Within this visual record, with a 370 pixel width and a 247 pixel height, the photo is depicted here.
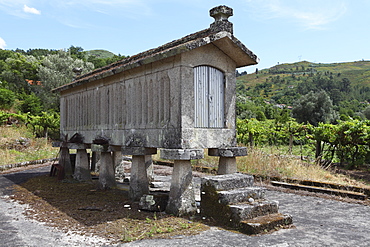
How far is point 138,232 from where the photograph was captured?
509 centimetres

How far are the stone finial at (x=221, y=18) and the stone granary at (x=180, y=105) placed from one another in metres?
0.02

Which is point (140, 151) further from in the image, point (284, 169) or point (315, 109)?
point (315, 109)

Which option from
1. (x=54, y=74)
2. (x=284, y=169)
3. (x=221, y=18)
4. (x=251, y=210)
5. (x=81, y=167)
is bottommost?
(x=251, y=210)

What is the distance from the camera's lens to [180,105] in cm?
589

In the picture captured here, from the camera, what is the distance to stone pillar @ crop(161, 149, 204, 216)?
5918mm

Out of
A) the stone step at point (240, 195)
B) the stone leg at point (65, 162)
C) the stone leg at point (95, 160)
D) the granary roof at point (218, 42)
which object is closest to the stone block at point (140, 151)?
the granary roof at point (218, 42)

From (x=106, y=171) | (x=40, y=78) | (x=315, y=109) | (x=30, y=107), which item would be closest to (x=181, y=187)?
(x=106, y=171)

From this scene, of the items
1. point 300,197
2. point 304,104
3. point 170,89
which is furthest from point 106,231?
point 304,104

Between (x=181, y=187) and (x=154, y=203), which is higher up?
(x=181, y=187)

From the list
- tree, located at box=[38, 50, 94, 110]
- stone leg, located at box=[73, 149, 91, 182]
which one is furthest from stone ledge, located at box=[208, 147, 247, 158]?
tree, located at box=[38, 50, 94, 110]

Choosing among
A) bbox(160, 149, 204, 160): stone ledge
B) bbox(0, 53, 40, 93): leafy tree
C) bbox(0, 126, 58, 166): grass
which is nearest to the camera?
bbox(160, 149, 204, 160): stone ledge

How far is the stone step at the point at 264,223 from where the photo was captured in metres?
5.01

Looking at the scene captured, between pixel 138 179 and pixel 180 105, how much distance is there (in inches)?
95.1

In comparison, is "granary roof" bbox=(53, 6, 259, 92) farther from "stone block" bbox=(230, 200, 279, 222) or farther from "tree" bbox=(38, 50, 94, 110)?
"tree" bbox=(38, 50, 94, 110)
